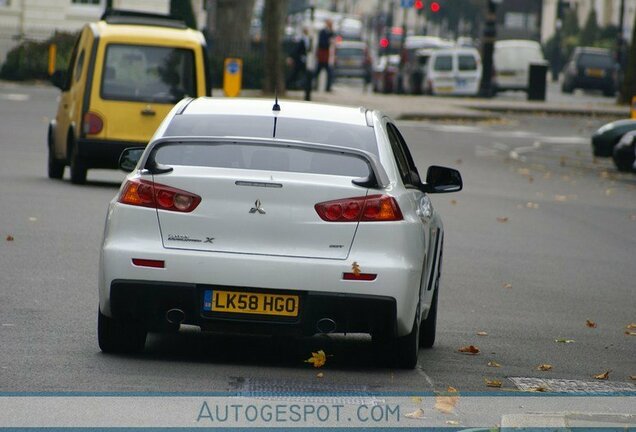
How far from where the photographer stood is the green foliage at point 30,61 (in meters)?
45.9

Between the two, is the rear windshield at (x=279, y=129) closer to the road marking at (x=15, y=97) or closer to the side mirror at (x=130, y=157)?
the side mirror at (x=130, y=157)

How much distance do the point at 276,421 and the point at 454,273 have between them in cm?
696

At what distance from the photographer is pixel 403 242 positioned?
823 centimetres

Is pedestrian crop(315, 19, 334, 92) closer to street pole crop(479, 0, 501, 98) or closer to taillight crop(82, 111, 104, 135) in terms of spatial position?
street pole crop(479, 0, 501, 98)

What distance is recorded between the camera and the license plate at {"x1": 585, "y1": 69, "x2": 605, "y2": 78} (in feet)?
196

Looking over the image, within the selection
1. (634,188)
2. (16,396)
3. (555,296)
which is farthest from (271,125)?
(634,188)

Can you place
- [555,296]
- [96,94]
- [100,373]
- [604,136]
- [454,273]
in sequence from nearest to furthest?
[100,373] → [555,296] → [454,273] → [96,94] → [604,136]

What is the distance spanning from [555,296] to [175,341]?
431 centimetres

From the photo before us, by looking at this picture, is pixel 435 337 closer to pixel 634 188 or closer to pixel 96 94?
pixel 96 94

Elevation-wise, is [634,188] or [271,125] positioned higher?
[271,125]

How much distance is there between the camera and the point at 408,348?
8.50 m

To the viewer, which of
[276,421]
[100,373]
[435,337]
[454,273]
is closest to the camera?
[276,421]

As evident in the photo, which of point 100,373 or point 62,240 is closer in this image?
point 100,373

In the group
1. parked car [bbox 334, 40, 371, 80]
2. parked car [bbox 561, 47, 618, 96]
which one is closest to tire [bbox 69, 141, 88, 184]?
parked car [bbox 561, 47, 618, 96]
